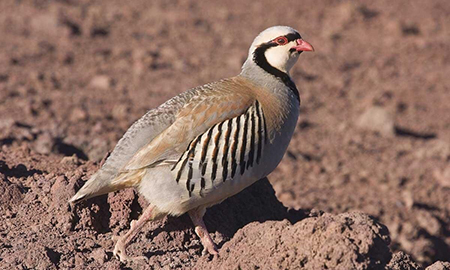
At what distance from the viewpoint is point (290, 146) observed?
12031 mm

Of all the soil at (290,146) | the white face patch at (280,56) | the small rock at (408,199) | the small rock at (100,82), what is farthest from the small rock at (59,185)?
the small rock at (100,82)

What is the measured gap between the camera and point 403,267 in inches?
224

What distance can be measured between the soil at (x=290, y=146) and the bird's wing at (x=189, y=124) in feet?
1.74

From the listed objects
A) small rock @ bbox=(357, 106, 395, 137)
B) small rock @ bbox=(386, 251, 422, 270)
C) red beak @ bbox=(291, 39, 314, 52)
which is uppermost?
red beak @ bbox=(291, 39, 314, 52)

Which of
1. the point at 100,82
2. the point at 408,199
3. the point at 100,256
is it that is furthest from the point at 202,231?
the point at 100,82

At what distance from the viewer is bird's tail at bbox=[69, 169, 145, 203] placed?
20.5 ft

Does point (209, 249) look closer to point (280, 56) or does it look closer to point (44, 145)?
point (280, 56)

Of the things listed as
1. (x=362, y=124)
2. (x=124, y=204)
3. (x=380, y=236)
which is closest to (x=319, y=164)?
(x=362, y=124)

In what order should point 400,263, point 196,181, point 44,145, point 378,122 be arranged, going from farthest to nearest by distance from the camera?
1. point 378,122
2. point 44,145
3. point 196,181
4. point 400,263

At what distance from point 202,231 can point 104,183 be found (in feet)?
2.92

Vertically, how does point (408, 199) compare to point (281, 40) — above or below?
below

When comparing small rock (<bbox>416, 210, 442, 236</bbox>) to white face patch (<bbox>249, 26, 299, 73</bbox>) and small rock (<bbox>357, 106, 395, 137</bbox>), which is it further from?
white face patch (<bbox>249, 26, 299, 73</bbox>)

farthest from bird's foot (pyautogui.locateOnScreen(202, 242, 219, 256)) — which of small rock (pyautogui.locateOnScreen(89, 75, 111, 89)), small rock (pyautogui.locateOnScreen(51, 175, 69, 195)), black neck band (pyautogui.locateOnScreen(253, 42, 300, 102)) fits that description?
small rock (pyautogui.locateOnScreen(89, 75, 111, 89))

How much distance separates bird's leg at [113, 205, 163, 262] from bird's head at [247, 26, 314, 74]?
65.1 inches
